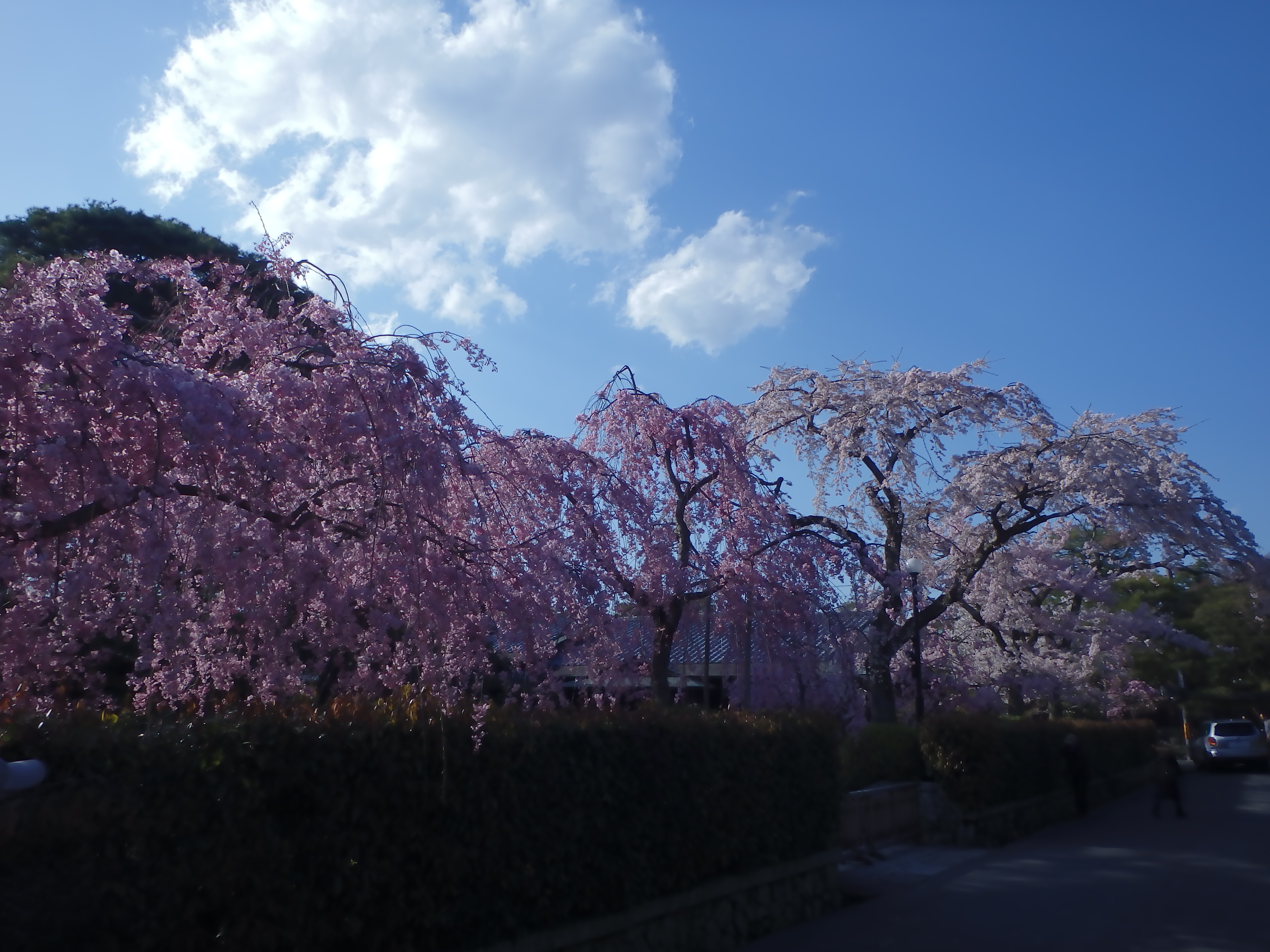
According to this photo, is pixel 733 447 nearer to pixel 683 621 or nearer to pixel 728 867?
pixel 683 621

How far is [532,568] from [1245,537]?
1709cm

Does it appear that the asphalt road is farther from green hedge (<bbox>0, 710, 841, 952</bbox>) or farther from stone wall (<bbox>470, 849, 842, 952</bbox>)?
green hedge (<bbox>0, 710, 841, 952</bbox>)

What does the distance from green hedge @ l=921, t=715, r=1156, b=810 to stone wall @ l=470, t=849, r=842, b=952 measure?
222 inches

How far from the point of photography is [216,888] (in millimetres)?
4680

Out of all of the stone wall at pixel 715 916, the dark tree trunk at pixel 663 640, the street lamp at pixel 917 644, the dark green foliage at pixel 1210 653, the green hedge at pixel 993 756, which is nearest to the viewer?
the stone wall at pixel 715 916

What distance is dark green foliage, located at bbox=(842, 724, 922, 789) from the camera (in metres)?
16.5

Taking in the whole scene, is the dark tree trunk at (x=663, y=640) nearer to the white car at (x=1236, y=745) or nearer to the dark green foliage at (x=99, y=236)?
the dark green foliage at (x=99, y=236)

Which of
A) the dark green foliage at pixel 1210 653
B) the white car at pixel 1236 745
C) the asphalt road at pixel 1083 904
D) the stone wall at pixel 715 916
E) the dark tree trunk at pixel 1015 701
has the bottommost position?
the asphalt road at pixel 1083 904

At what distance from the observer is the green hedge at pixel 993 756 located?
1595 cm

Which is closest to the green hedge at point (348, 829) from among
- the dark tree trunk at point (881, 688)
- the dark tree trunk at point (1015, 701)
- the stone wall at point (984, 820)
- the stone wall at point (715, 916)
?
the stone wall at point (715, 916)

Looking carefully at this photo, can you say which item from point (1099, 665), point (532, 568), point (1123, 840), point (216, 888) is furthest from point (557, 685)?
point (1099, 665)

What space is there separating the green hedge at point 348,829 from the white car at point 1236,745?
32271 millimetres

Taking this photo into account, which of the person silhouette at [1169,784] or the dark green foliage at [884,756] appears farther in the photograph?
the person silhouette at [1169,784]

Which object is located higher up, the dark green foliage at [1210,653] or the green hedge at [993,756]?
the dark green foliage at [1210,653]
